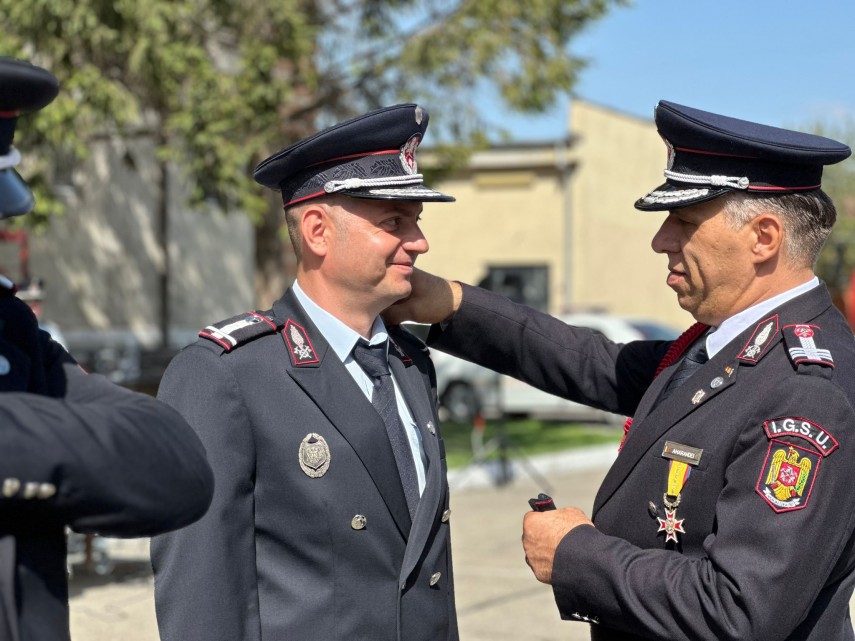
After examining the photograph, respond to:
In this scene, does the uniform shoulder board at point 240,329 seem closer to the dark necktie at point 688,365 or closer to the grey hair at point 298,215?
the grey hair at point 298,215

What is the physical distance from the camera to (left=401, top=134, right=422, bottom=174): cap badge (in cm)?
282

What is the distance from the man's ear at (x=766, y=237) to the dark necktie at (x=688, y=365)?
296 mm

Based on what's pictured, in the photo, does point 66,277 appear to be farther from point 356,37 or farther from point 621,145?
point 621,145

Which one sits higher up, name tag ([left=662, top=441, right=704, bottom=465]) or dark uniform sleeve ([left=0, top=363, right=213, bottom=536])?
dark uniform sleeve ([left=0, top=363, right=213, bottom=536])

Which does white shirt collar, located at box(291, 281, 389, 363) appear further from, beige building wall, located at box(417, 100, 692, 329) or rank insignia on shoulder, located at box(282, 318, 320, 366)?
beige building wall, located at box(417, 100, 692, 329)

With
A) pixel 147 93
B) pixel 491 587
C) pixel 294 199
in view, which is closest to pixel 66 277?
pixel 147 93

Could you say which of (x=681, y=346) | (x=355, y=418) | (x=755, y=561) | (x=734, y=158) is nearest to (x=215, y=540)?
(x=355, y=418)

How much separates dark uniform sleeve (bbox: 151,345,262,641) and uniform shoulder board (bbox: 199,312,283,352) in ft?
0.24

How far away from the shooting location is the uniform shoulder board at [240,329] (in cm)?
256

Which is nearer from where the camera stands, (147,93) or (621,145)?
(147,93)

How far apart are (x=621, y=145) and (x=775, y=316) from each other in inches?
1059

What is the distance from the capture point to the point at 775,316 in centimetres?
258

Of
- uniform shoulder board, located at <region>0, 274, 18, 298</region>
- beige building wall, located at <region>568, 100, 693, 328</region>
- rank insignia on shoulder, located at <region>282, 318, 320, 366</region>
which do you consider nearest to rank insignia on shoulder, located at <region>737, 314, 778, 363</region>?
rank insignia on shoulder, located at <region>282, 318, 320, 366</region>

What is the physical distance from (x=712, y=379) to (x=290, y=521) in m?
1.05
